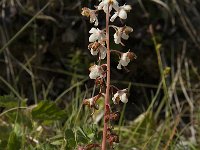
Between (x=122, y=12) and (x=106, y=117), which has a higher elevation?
(x=122, y=12)

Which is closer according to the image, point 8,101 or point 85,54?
point 8,101

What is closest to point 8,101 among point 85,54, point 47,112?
point 47,112

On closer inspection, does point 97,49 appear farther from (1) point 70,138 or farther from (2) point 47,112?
(2) point 47,112

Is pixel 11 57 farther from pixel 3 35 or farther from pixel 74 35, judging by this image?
pixel 74 35

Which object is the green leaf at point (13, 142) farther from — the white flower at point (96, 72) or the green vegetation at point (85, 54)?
the green vegetation at point (85, 54)

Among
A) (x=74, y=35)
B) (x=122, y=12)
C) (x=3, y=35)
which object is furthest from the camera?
(x=74, y=35)

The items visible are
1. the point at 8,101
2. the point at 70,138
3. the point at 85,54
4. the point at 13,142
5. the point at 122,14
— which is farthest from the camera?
the point at 85,54

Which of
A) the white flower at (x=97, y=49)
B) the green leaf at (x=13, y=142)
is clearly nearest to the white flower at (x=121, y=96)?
the white flower at (x=97, y=49)

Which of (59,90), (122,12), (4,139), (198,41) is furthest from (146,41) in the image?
(122,12)
